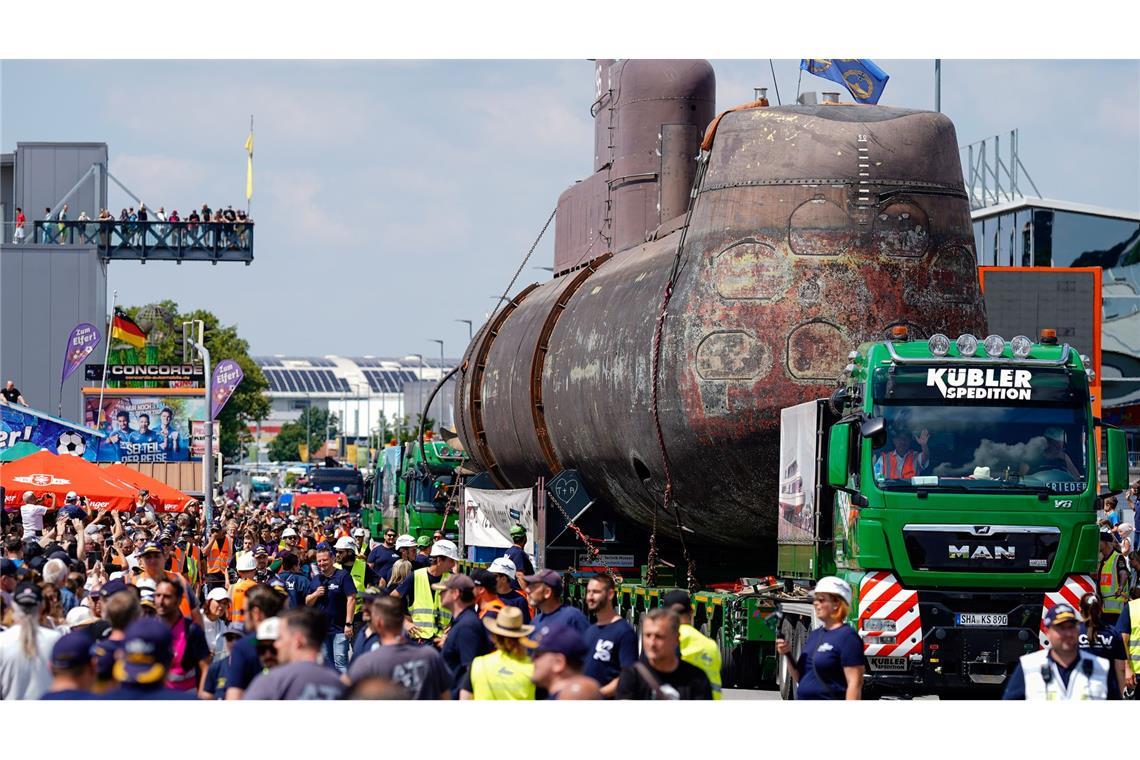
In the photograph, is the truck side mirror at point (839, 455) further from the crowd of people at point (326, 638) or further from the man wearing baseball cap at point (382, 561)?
the man wearing baseball cap at point (382, 561)

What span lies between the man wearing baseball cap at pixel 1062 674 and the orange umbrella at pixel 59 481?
55.4 ft

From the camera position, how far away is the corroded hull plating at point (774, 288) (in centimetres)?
1666

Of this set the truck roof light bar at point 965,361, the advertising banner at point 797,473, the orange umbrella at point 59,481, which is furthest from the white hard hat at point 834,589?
the orange umbrella at point 59,481

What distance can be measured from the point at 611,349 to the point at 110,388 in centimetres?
4928

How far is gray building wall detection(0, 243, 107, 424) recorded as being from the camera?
63.8 metres

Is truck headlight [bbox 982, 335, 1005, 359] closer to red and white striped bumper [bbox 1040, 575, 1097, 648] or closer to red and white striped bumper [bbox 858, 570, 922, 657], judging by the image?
red and white striped bumper [bbox 1040, 575, 1097, 648]

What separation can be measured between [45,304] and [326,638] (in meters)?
56.1

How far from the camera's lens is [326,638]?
11.2 m

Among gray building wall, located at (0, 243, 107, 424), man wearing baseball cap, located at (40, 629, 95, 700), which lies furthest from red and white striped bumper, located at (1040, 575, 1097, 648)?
gray building wall, located at (0, 243, 107, 424)

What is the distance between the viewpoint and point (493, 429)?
24797 millimetres

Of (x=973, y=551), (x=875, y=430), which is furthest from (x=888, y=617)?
(x=875, y=430)

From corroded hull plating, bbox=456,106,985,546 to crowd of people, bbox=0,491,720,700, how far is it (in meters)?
2.71

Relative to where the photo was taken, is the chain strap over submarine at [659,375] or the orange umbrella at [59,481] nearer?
the chain strap over submarine at [659,375]

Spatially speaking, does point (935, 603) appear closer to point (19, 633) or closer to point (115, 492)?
point (19, 633)
